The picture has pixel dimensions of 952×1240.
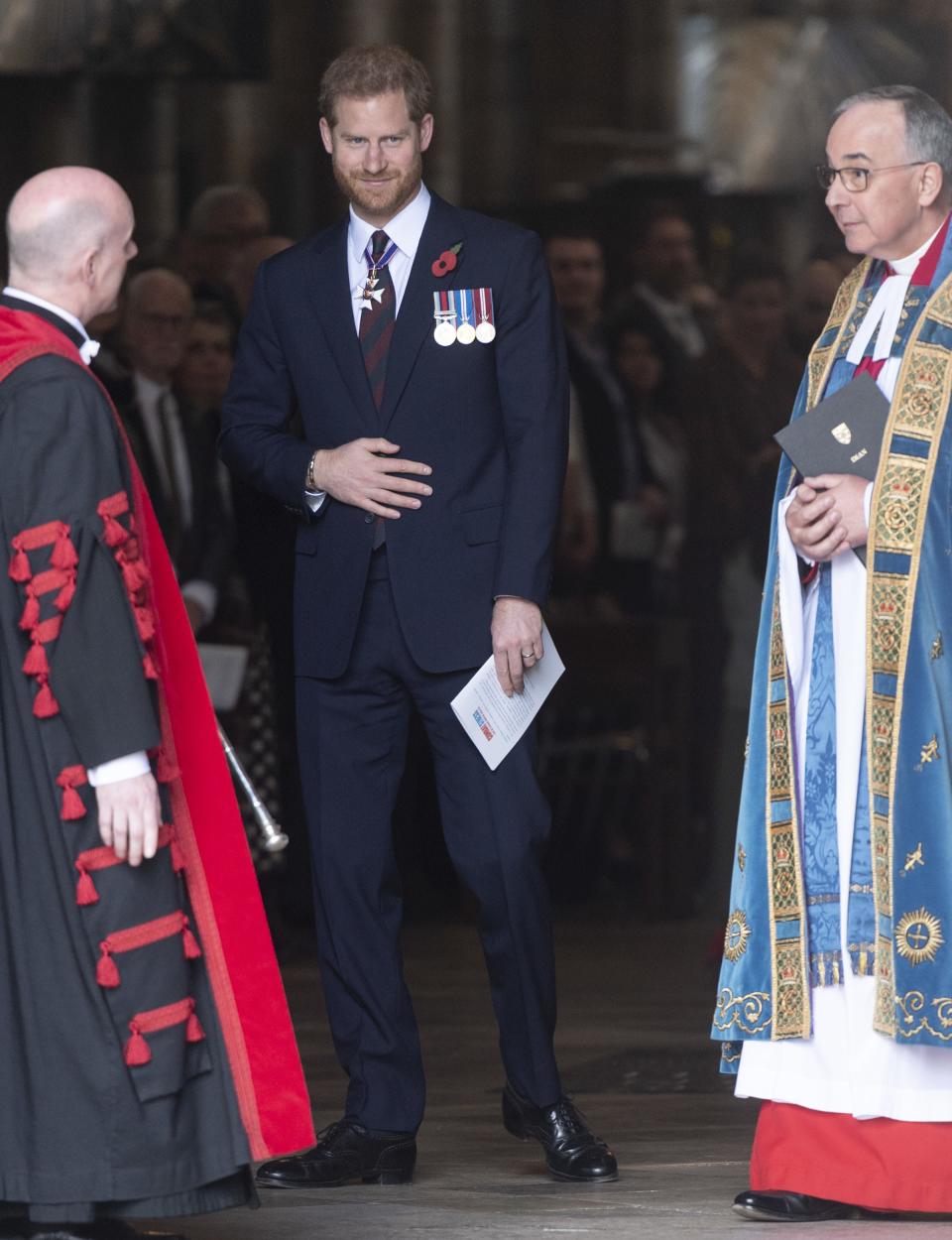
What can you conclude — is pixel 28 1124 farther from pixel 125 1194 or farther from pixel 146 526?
pixel 146 526

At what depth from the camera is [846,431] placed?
13.4ft

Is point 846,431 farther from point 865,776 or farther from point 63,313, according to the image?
point 63,313

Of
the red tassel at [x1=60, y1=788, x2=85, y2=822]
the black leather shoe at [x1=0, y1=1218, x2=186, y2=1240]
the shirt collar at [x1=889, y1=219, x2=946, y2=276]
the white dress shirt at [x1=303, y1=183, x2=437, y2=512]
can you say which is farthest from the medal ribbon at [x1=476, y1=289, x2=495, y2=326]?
the black leather shoe at [x1=0, y1=1218, x2=186, y2=1240]

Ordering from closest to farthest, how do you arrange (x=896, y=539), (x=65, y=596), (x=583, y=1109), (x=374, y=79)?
(x=65, y=596), (x=896, y=539), (x=374, y=79), (x=583, y=1109)

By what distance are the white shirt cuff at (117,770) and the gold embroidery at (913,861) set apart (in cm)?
120

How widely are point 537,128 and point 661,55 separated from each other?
1.65ft

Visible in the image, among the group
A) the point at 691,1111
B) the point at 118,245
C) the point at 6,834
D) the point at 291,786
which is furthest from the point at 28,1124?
the point at 291,786

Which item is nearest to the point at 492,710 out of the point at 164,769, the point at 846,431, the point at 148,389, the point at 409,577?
the point at 409,577

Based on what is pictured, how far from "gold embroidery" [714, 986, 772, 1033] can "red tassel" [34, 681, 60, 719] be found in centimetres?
126

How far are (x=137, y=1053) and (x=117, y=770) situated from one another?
38 centimetres

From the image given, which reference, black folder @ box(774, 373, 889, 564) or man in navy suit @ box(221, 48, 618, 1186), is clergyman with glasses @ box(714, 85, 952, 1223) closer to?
black folder @ box(774, 373, 889, 564)

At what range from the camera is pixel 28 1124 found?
3498 millimetres

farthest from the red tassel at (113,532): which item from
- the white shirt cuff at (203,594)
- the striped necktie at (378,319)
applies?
the white shirt cuff at (203,594)

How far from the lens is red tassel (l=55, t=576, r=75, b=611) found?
3473 millimetres
